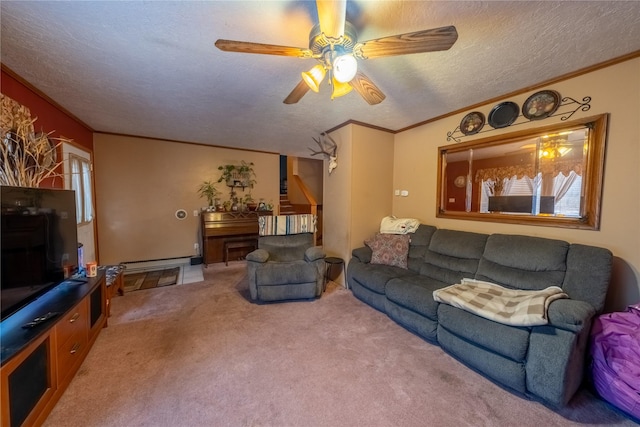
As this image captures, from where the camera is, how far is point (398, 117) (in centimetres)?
308

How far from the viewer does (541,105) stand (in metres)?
2.22

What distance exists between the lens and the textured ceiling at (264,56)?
135 centimetres

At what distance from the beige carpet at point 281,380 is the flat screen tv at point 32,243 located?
0.70 m

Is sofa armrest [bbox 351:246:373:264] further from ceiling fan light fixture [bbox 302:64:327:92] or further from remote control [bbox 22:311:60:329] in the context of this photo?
remote control [bbox 22:311:60:329]

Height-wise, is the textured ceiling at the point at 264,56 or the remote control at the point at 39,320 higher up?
the textured ceiling at the point at 264,56

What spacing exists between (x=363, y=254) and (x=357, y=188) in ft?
2.97

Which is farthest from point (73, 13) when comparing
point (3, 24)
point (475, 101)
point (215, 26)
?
point (475, 101)

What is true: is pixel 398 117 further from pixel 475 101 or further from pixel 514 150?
pixel 514 150

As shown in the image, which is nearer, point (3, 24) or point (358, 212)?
point (3, 24)

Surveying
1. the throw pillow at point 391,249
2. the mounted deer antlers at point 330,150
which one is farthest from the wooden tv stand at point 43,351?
the mounted deer antlers at point 330,150

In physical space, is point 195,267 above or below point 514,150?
below

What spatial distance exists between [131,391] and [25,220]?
126 centimetres

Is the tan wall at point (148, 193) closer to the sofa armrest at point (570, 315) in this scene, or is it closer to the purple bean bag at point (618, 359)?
the sofa armrest at point (570, 315)

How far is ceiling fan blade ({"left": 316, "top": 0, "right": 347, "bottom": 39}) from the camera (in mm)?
1064
